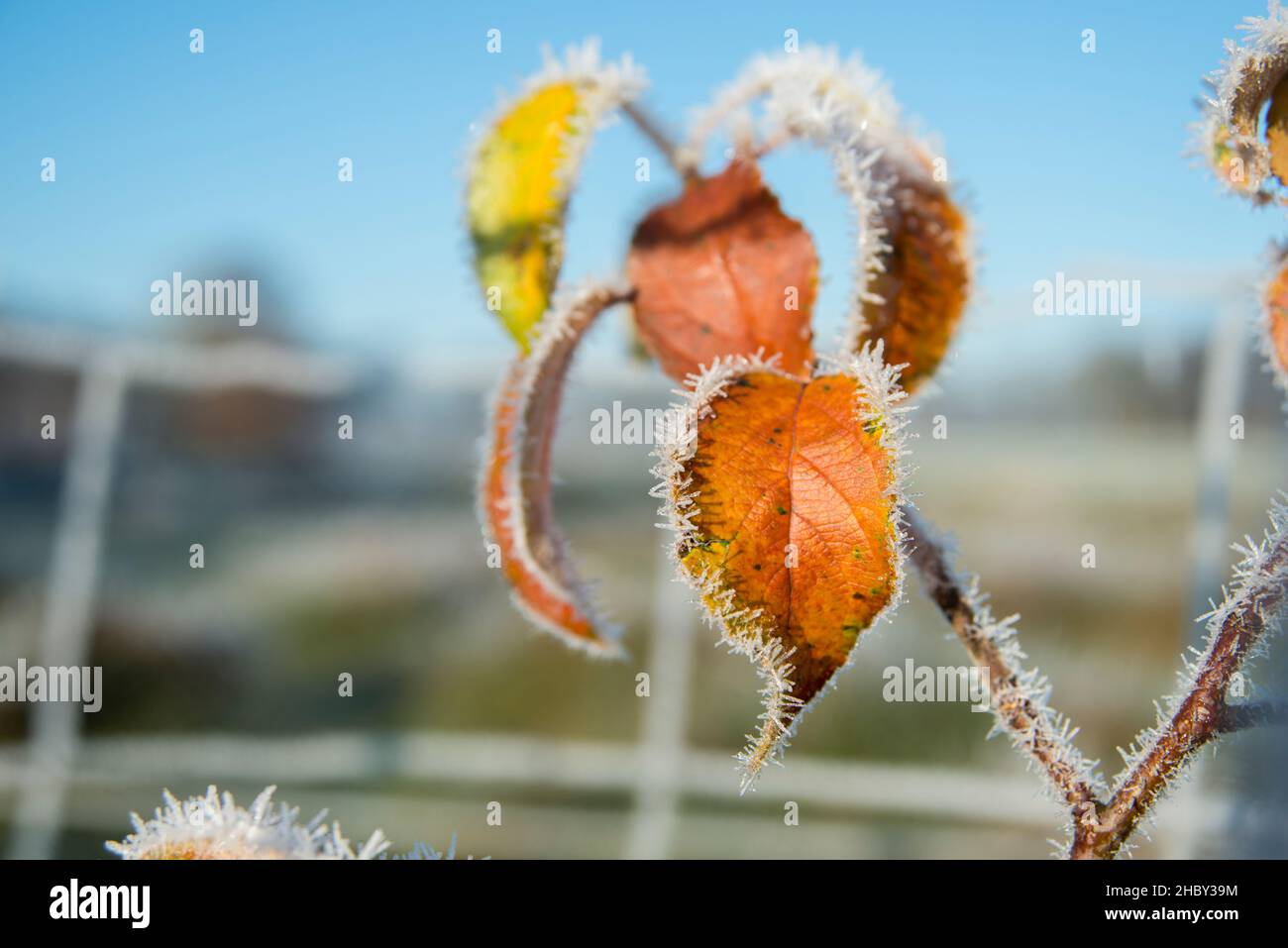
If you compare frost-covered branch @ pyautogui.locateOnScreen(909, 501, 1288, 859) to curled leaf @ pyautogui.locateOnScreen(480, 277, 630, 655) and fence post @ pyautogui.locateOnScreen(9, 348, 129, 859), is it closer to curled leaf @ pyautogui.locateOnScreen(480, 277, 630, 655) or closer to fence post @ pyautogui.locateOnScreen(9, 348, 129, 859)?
curled leaf @ pyautogui.locateOnScreen(480, 277, 630, 655)

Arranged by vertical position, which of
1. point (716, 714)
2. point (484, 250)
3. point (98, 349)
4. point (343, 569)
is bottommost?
point (716, 714)

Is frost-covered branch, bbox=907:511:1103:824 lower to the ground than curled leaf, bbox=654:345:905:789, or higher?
lower
